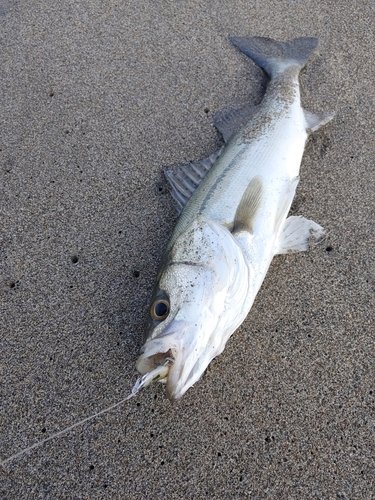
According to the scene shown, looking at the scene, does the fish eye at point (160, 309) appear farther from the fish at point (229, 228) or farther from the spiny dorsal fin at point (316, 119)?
the spiny dorsal fin at point (316, 119)

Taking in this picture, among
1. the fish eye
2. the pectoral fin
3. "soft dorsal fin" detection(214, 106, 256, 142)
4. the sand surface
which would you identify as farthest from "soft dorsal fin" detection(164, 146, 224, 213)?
the fish eye

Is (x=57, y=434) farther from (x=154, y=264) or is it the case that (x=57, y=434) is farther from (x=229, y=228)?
(x=229, y=228)

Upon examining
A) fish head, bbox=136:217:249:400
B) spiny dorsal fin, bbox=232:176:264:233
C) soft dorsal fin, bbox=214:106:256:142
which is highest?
soft dorsal fin, bbox=214:106:256:142

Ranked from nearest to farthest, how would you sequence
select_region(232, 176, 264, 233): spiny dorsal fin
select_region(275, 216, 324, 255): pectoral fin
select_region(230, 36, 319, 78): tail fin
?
select_region(232, 176, 264, 233): spiny dorsal fin
select_region(275, 216, 324, 255): pectoral fin
select_region(230, 36, 319, 78): tail fin

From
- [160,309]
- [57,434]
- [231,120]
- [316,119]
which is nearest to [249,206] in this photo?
[160,309]

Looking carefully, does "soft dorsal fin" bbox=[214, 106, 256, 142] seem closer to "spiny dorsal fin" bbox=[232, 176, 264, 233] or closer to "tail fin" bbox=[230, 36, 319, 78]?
"tail fin" bbox=[230, 36, 319, 78]

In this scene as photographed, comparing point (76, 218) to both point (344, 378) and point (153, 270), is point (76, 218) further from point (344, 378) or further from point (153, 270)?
point (344, 378)

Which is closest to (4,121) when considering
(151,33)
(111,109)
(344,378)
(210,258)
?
(111,109)
